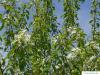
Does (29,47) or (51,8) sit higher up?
(51,8)

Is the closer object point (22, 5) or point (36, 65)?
point (36, 65)

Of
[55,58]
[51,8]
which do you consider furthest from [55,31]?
[55,58]

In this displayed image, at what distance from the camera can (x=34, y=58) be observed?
1076 cm

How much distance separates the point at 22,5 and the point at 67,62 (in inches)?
97.8

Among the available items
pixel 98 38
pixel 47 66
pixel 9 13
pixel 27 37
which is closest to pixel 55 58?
pixel 47 66

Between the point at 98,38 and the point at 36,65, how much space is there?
370cm

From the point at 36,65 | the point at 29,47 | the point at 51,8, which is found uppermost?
the point at 51,8

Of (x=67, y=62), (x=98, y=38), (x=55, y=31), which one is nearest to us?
(x=67, y=62)

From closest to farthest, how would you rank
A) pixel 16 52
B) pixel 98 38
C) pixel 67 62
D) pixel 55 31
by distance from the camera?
pixel 16 52
pixel 67 62
pixel 55 31
pixel 98 38

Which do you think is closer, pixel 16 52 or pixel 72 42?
pixel 16 52

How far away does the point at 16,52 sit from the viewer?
9.87m

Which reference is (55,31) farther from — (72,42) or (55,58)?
(55,58)

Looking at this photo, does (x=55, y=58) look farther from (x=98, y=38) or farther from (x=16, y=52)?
(x=98, y=38)

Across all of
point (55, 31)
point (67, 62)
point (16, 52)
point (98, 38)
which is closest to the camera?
point (16, 52)
